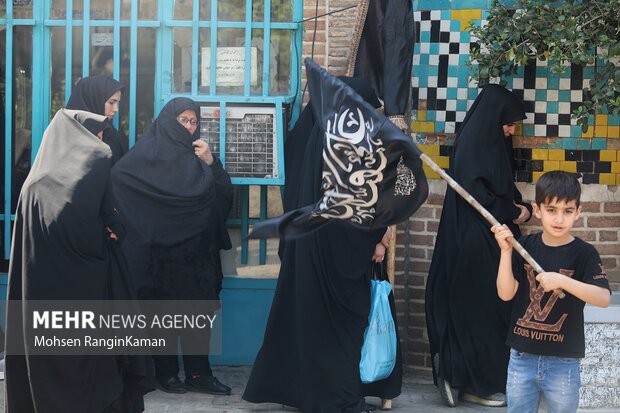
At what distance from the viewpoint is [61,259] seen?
5219mm

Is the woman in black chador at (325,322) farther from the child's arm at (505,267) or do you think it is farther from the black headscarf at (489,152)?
the child's arm at (505,267)

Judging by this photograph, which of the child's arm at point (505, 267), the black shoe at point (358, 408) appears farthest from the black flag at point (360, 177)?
the black shoe at point (358, 408)

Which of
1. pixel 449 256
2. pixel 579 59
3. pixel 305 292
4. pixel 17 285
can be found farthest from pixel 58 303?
pixel 579 59

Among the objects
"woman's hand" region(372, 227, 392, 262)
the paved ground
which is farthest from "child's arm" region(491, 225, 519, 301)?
the paved ground

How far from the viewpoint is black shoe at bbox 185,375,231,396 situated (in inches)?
253

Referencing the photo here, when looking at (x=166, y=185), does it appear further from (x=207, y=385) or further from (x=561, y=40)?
(x=561, y=40)

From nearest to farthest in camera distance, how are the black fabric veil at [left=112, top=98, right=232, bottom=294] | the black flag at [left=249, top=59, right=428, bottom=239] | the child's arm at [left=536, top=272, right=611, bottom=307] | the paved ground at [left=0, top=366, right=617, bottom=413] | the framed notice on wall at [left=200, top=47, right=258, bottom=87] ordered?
the child's arm at [left=536, top=272, right=611, bottom=307]
the black flag at [left=249, top=59, right=428, bottom=239]
the paved ground at [left=0, top=366, right=617, bottom=413]
the black fabric veil at [left=112, top=98, right=232, bottom=294]
the framed notice on wall at [left=200, top=47, right=258, bottom=87]

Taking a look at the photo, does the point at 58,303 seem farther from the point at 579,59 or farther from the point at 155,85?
the point at 579,59

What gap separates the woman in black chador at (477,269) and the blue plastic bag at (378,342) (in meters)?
0.46

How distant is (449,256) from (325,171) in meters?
1.58

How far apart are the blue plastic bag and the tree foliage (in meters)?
1.39

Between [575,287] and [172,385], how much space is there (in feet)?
10.1

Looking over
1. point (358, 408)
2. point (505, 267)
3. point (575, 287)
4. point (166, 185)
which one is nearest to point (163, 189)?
point (166, 185)

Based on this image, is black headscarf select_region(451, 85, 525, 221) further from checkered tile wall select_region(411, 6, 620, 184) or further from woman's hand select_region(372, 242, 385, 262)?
woman's hand select_region(372, 242, 385, 262)
